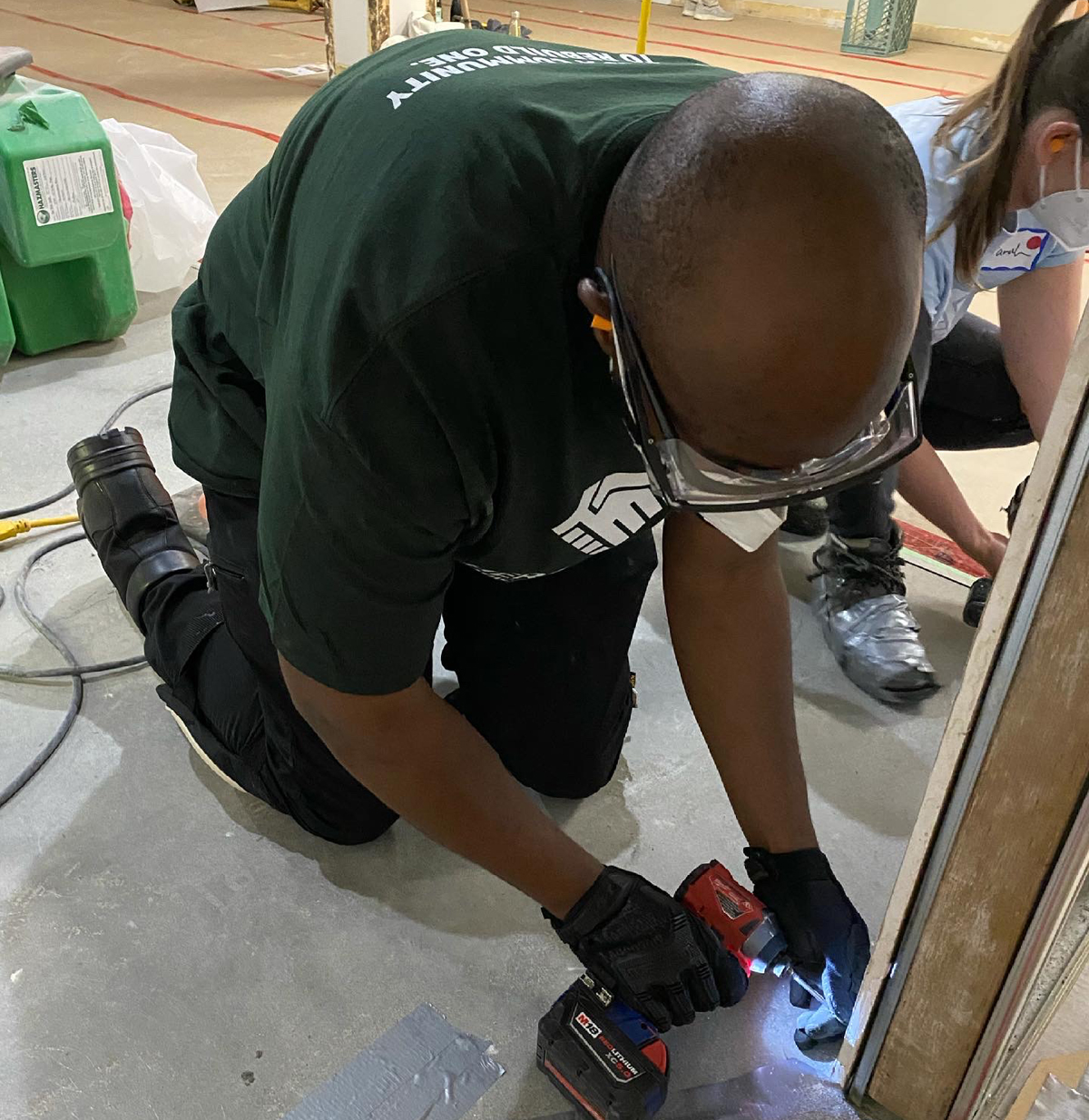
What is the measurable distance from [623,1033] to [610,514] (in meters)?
0.54

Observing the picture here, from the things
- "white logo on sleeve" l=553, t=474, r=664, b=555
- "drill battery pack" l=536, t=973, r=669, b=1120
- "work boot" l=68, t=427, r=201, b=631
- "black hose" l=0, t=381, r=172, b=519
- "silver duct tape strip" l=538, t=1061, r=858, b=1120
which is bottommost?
"silver duct tape strip" l=538, t=1061, r=858, b=1120

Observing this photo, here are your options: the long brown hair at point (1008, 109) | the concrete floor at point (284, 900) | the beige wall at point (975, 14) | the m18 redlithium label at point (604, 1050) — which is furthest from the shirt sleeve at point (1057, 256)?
the beige wall at point (975, 14)

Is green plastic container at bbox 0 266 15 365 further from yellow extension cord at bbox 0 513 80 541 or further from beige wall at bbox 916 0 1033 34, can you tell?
beige wall at bbox 916 0 1033 34

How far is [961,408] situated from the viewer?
1.80 meters

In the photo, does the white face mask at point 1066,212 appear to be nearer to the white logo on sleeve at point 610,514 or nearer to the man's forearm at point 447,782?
the white logo on sleeve at point 610,514

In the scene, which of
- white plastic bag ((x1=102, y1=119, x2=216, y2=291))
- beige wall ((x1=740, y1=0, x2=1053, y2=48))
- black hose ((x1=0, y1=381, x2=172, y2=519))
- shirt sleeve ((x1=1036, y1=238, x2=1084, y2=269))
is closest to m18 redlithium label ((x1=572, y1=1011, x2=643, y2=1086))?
shirt sleeve ((x1=1036, y1=238, x2=1084, y2=269))

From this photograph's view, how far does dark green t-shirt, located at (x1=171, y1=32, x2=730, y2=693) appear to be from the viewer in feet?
2.46

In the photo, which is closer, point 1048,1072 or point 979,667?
point 979,667

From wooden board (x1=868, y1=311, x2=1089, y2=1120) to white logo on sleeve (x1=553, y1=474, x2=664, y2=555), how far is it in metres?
0.34

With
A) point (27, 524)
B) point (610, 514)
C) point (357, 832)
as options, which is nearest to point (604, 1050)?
point (357, 832)

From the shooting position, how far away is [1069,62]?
3.99ft

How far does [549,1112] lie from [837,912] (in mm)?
374

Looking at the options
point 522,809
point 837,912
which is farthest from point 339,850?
point 837,912

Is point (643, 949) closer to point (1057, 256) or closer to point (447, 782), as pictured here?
point (447, 782)
